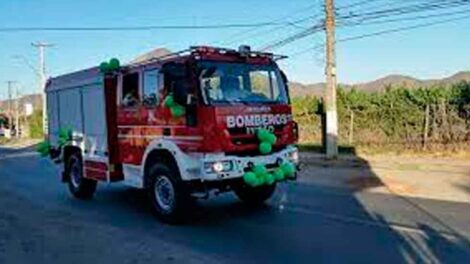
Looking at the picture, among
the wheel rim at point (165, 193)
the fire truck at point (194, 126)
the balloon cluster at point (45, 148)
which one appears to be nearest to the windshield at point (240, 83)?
the fire truck at point (194, 126)

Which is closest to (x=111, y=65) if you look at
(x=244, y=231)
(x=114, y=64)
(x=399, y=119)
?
(x=114, y=64)

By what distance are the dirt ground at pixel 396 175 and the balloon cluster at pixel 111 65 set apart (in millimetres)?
5909

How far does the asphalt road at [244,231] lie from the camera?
8688mm

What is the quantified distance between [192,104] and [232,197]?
3765 mm

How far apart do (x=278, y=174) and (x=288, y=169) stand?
0.26 meters

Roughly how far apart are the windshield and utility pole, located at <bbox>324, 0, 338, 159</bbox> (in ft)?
40.8

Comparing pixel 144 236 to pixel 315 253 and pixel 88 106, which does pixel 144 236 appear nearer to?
pixel 315 253

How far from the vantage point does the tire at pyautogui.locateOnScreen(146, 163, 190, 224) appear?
440 inches

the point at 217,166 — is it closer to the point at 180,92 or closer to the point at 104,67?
the point at 180,92


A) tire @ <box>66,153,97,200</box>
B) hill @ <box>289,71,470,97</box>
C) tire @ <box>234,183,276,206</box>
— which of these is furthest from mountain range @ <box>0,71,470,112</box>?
tire @ <box>66,153,97,200</box>

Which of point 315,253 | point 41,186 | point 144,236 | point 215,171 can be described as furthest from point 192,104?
point 41,186

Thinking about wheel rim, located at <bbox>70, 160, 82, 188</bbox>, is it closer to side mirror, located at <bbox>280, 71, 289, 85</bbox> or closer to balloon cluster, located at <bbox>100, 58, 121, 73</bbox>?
balloon cluster, located at <bbox>100, 58, 121, 73</bbox>

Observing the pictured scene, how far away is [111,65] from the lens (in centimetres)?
1301

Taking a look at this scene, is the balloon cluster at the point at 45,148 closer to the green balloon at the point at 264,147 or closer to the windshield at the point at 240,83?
the windshield at the point at 240,83
